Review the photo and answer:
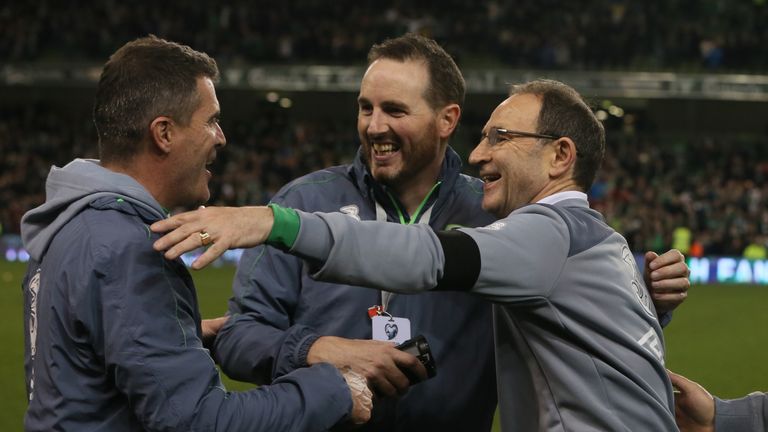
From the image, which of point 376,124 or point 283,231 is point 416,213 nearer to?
point 376,124

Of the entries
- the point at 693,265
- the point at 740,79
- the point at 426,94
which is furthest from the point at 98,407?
the point at 740,79

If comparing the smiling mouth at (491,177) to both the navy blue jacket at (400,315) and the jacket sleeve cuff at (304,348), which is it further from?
the jacket sleeve cuff at (304,348)

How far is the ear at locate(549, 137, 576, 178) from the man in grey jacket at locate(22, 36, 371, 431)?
35.7 inches

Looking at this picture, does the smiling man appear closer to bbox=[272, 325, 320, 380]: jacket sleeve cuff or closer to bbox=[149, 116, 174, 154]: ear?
bbox=[272, 325, 320, 380]: jacket sleeve cuff

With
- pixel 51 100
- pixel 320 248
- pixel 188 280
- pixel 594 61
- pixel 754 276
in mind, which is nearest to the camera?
pixel 320 248

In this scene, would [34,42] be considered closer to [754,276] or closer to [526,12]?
[526,12]

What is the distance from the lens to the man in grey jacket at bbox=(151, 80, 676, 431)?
8.68ft

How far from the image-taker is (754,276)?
19781 mm

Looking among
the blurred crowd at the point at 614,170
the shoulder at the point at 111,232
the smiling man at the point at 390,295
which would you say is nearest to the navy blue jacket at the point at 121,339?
the shoulder at the point at 111,232

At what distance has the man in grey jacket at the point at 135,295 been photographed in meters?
2.63

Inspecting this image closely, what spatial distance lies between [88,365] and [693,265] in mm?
18593

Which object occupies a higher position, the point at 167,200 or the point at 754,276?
the point at 167,200

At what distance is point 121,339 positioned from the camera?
8.53ft

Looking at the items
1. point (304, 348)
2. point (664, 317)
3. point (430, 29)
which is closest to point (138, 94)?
point (304, 348)
